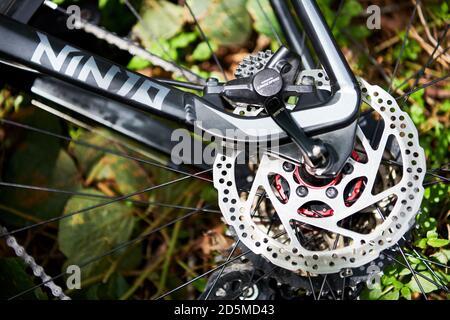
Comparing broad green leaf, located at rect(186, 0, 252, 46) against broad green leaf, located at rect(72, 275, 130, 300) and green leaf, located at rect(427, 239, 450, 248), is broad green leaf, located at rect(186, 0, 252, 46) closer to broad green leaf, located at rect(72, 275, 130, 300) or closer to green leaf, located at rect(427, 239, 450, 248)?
broad green leaf, located at rect(72, 275, 130, 300)

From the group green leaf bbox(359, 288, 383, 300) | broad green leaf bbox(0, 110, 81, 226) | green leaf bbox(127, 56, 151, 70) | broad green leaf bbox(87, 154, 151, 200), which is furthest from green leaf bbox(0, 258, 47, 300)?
green leaf bbox(359, 288, 383, 300)

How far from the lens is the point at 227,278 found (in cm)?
164

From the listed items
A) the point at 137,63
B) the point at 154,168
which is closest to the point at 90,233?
the point at 154,168

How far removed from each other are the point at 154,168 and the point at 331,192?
2.67 ft

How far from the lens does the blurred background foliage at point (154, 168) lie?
2080 mm

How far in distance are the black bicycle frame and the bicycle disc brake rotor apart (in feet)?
0.28

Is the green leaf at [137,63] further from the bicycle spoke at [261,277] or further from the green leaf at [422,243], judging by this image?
the green leaf at [422,243]

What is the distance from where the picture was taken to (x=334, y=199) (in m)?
1.50

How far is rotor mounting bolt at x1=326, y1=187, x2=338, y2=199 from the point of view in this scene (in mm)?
1507

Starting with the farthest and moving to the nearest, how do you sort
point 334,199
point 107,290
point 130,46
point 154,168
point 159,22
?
point 159,22, point 154,168, point 107,290, point 130,46, point 334,199

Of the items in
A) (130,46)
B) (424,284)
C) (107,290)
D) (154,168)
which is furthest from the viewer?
(154,168)

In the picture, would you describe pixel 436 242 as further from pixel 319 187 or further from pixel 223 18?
pixel 223 18

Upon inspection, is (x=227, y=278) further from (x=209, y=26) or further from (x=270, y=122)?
(x=209, y=26)

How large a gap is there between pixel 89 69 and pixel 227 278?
1.88 feet
